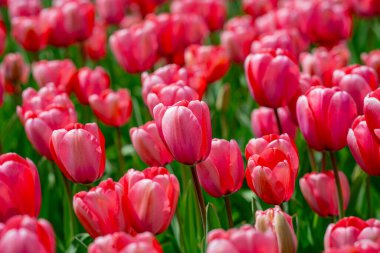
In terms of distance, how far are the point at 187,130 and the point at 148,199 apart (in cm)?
23

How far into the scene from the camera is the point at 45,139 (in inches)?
85.6

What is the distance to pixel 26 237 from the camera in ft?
4.13

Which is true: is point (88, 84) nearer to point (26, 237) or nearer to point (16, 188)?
point (16, 188)

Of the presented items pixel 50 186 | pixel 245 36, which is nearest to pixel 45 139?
pixel 50 186

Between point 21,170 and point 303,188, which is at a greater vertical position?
point 21,170

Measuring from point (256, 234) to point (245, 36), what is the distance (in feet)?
6.93

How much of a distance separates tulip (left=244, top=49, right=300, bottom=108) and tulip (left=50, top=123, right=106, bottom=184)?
1.88 ft

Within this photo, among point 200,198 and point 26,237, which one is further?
point 200,198

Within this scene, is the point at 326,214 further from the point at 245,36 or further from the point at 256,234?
the point at 245,36

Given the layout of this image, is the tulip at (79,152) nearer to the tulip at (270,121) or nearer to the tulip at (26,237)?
the tulip at (26,237)

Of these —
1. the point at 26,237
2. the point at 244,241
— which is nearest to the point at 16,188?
the point at 26,237

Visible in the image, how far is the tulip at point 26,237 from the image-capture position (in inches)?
49.6

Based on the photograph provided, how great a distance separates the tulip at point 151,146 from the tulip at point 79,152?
164 millimetres

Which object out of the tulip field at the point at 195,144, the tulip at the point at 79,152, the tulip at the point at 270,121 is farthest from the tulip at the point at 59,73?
the tulip at the point at 79,152
